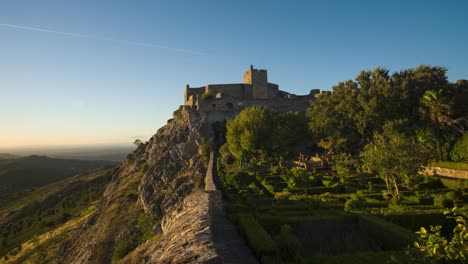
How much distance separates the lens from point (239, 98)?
233 ft

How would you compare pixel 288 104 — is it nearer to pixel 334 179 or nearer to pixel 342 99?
pixel 342 99

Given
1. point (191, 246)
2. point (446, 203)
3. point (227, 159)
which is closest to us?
point (191, 246)

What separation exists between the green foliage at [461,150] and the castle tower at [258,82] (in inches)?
1783

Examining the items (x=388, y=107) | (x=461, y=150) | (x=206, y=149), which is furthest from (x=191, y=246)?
(x=388, y=107)

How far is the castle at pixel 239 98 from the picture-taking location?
68.7 m

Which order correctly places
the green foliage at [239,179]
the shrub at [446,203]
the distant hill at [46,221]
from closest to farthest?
1. the shrub at [446,203]
2. the green foliage at [239,179]
3. the distant hill at [46,221]

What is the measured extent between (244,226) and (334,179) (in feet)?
72.3

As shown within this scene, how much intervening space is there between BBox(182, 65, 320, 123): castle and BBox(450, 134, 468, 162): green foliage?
35740 mm

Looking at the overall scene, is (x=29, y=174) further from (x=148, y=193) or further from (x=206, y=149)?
(x=206, y=149)

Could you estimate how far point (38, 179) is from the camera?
13362cm

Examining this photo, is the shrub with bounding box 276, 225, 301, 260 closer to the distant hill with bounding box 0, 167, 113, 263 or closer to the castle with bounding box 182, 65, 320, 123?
the distant hill with bounding box 0, 167, 113, 263

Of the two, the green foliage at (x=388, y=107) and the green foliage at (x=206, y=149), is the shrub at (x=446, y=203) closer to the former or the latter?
the green foliage at (x=388, y=107)

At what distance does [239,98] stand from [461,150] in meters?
43.9

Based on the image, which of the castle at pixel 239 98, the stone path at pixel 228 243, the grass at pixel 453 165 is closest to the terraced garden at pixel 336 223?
the stone path at pixel 228 243
